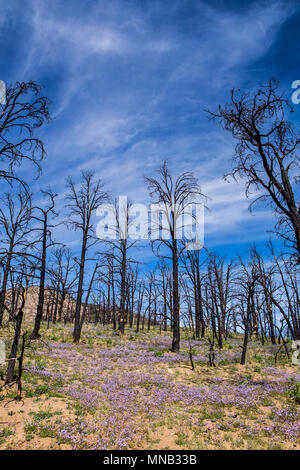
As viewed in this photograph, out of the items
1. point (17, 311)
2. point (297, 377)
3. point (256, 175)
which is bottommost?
point (297, 377)

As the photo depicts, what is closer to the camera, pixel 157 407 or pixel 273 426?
pixel 273 426

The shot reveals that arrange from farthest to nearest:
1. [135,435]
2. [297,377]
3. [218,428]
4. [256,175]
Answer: [297,377] < [256,175] < [218,428] < [135,435]

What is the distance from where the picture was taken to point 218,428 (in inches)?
269

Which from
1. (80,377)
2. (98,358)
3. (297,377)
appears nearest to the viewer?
(80,377)

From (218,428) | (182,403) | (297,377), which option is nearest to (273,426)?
(218,428)

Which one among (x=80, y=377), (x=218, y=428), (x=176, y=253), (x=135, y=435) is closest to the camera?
(x=135, y=435)

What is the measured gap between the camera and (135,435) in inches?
250
